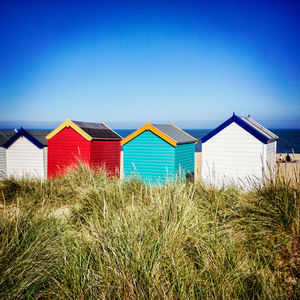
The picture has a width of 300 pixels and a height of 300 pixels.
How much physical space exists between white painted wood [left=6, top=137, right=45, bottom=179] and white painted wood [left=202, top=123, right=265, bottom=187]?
6824 millimetres

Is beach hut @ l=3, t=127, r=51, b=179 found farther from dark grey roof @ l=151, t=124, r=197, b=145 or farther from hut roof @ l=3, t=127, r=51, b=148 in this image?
dark grey roof @ l=151, t=124, r=197, b=145

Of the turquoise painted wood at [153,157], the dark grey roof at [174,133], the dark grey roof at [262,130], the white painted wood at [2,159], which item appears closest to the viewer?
the dark grey roof at [262,130]

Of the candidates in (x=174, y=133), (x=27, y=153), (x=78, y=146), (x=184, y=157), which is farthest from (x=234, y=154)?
(x=27, y=153)

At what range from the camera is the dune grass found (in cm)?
293

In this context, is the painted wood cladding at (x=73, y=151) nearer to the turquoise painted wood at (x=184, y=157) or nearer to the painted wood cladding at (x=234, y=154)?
the turquoise painted wood at (x=184, y=157)

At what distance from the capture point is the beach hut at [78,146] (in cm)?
1096

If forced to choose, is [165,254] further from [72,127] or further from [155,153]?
[72,127]

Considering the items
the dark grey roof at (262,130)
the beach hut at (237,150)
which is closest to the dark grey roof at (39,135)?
the beach hut at (237,150)

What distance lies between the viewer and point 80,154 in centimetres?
1107

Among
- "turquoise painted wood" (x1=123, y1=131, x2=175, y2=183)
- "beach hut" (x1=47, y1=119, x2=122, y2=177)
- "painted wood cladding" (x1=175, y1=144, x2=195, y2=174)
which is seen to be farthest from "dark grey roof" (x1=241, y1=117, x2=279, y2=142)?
"beach hut" (x1=47, y1=119, x2=122, y2=177)

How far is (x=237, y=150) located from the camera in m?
Result: 9.30

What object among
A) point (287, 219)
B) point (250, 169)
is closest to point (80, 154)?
point (250, 169)

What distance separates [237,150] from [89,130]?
566 cm

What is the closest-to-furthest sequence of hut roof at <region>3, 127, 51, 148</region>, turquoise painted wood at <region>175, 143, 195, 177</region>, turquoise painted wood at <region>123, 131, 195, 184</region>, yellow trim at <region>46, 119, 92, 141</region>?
1. turquoise painted wood at <region>123, 131, 195, 184</region>
2. turquoise painted wood at <region>175, 143, 195, 177</region>
3. yellow trim at <region>46, 119, 92, 141</region>
4. hut roof at <region>3, 127, 51, 148</region>
